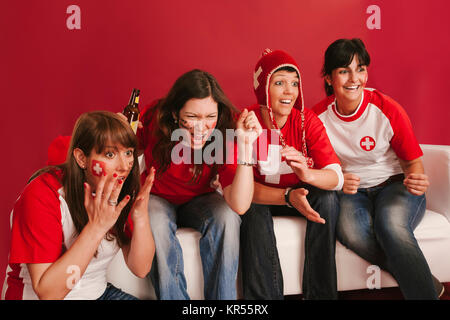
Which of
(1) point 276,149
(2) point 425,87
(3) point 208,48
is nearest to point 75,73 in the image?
(3) point 208,48

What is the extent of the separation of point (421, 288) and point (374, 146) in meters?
0.56

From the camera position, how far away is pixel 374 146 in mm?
1596

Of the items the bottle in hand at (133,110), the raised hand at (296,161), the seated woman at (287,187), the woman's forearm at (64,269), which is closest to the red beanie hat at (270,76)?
the seated woman at (287,187)

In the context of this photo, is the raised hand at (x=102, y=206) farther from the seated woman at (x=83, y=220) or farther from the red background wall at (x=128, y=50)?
the red background wall at (x=128, y=50)

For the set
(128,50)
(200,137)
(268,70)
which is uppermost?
(128,50)

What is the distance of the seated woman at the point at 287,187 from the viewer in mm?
1316

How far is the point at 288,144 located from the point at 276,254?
405 millimetres

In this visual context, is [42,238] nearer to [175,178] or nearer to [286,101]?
[175,178]

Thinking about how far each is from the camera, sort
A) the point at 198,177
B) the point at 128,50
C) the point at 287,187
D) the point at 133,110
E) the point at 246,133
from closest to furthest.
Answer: the point at 246,133 < the point at 198,177 < the point at 287,187 < the point at 133,110 < the point at 128,50

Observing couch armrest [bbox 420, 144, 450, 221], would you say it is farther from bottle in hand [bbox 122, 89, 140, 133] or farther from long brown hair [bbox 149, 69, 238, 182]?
bottle in hand [bbox 122, 89, 140, 133]

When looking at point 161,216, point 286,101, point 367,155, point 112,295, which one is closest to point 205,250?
point 161,216

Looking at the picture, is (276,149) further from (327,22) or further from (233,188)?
(327,22)

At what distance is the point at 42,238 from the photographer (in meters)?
0.93

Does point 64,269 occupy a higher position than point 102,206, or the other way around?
point 102,206
